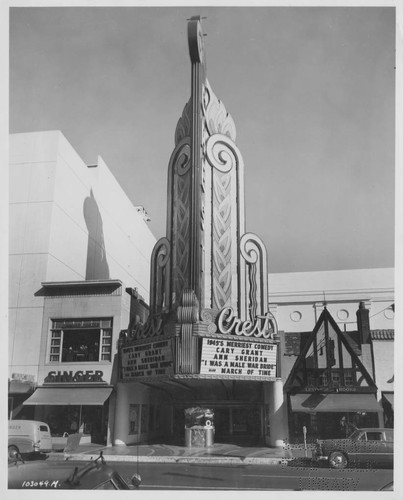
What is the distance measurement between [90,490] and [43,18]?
12.4 m

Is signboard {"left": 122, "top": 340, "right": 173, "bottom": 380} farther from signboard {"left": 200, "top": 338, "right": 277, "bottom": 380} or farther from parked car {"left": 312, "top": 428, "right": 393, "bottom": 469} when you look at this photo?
parked car {"left": 312, "top": 428, "right": 393, "bottom": 469}

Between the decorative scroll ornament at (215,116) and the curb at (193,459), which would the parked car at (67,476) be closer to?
the curb at (193,459)

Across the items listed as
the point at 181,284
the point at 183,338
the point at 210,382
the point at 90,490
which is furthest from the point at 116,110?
the point at 90,490

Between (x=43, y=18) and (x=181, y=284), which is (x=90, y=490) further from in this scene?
(x=181, y=284)

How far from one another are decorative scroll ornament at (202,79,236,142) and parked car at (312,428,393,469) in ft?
46.2

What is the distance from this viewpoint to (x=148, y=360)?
774 inches

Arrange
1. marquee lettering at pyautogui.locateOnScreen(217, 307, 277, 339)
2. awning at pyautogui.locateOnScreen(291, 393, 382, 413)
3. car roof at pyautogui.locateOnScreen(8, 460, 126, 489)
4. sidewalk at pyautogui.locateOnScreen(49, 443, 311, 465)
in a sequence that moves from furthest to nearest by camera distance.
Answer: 1. awning at pyautogui.locateOnScreen(291, 393, 382, 413)
2. marquee lettering at pyautogui.locateOnScreen(217, 307, 277, 339)
3. sidewalk at pyautogui.locateOnScreen(49, 443, 311, 465)
4. car roof at pyautogui.locateOnScreen(8, 460, 126, 489)

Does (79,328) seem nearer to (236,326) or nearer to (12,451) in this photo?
(12,451)

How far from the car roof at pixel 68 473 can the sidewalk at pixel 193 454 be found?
9228mm

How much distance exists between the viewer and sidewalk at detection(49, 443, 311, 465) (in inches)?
657

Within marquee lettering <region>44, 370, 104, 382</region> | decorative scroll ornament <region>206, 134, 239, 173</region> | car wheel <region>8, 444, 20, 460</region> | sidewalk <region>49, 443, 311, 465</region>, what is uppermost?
decorative scroll ornament <region>206, 134, 239, 173</region>

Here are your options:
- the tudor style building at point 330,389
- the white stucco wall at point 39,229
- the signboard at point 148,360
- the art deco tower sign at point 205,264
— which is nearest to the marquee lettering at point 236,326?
the art deco tower sign at point 205,264

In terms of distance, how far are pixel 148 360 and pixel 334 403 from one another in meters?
8.29

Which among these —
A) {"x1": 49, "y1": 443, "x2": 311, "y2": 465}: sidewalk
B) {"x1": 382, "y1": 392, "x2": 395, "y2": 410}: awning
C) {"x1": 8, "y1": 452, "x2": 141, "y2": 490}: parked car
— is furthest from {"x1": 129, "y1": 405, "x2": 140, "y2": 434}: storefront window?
{"x1": 8, "y1": 452, "x2": 141, "y2": 490}: parked car
